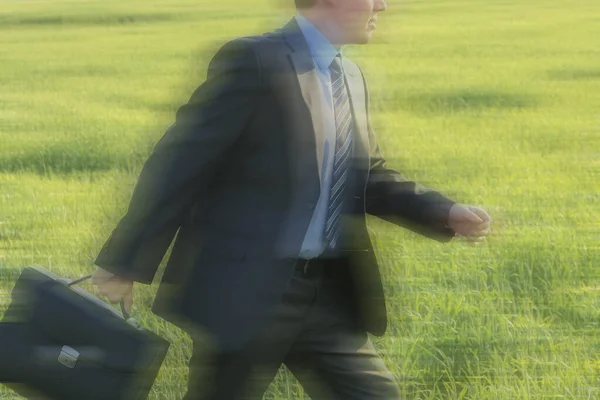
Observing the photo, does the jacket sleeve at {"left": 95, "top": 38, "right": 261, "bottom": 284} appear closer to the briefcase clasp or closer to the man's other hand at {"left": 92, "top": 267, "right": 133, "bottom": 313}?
the man's other hand at {"left": 92, "top": 267, "right": 133, "bottom": 313}

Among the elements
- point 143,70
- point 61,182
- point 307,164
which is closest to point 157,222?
point 307,164

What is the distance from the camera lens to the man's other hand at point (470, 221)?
1.84 m

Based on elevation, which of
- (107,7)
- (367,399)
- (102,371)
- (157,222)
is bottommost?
(107,7)

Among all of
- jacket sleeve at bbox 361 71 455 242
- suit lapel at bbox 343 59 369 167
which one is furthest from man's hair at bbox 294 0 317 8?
jacket sleeve at bbox 361 71 455 242

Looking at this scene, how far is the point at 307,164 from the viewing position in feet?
5.50

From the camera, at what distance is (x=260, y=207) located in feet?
5.56

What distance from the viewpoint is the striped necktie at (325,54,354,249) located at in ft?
5.65

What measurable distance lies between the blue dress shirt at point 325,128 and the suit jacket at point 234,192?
0.02 m

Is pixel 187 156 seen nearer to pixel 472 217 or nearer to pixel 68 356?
pixel 68 356

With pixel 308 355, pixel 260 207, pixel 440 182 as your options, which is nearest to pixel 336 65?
pixel 260 207

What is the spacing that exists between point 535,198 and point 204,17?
15.4 m

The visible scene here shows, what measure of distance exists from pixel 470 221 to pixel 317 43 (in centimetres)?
39

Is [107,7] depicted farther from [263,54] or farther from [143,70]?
[263,54]

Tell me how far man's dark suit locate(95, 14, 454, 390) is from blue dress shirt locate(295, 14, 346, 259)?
0.02 meters
